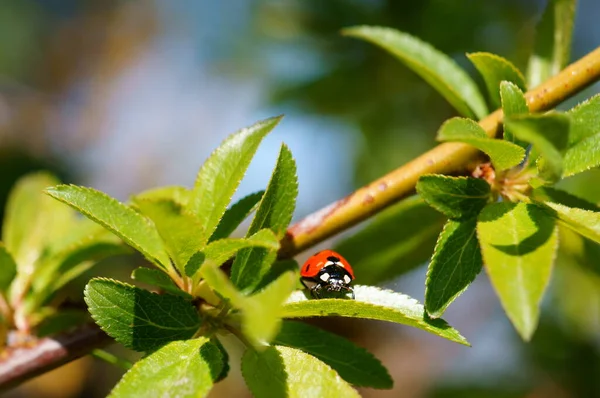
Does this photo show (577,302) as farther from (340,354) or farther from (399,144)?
(340,354)

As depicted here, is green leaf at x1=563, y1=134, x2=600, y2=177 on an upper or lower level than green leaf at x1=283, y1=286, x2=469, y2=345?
upper

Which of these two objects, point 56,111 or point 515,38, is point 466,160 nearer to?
point 515,38

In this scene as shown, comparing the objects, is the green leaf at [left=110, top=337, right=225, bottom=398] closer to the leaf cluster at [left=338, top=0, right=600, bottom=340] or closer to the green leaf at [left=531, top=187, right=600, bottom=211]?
the leaf cluster at [left=338, top=0, right=600, bottom=340]

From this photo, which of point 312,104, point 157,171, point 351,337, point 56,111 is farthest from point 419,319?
point 157,171

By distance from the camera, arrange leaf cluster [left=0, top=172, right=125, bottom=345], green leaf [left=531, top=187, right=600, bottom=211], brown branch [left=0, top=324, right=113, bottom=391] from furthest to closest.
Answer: leaf cluster [left=0, top=172, right=125, bottom=345] < brown branch [left=0, top=324, right=113, bottom=391] < green leaf [left=531, top=187, right=600, bottom=211]

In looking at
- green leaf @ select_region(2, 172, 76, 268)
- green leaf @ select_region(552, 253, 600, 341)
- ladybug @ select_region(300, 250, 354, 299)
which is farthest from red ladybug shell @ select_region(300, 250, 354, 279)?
green leaf @ select_region(552, 253, 600, 341)

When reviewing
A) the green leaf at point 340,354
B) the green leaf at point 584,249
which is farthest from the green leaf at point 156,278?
the green leaf at point 584,249

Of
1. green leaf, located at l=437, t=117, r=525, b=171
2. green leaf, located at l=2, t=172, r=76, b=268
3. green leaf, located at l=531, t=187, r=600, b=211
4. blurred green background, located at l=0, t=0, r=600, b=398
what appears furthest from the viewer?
blurred green background, located at l=0, t=0, r=600, b=398
